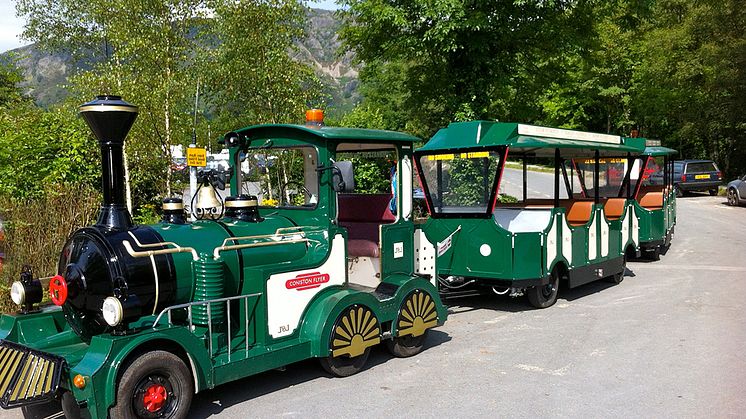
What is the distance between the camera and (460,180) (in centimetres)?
863

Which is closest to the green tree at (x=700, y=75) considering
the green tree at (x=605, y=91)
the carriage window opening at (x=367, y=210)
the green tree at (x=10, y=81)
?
the green tree at (x=605, y=91)

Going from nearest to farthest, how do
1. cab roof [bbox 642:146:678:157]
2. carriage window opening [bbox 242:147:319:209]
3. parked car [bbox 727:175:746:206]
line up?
carriage window opening [bbox 242:147:319:209], cab roof [bbox 642:146:678:157], parked car [bbox 727:175:746:206]

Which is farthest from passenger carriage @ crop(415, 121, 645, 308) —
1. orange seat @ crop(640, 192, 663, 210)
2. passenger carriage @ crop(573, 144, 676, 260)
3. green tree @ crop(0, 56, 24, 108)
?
green tree @ crop(0, 56, 24, 108)

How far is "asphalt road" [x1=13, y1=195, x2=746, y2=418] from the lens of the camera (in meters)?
4.82

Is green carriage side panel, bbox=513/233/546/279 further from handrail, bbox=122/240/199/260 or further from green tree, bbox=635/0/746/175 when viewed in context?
green tree, bbox=635/0/746/175

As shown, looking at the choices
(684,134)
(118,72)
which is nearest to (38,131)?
(118,72)

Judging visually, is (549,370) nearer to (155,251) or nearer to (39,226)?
(155,251)

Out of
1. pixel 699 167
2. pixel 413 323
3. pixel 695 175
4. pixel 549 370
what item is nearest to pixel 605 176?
pixel 549 370

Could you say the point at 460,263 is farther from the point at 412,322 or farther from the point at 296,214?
the point at 296,214

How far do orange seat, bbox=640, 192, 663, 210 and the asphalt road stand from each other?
4.01 metres

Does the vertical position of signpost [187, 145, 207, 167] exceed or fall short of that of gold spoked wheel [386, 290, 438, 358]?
it exceeds it

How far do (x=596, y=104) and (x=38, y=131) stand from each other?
112 feet

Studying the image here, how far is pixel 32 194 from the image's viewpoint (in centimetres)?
904

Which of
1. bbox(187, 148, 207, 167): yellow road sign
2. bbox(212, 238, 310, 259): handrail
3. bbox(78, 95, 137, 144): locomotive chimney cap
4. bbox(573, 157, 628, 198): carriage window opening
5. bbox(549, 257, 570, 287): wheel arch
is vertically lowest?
bbox(549, 257, 570, 287): wheel arch
